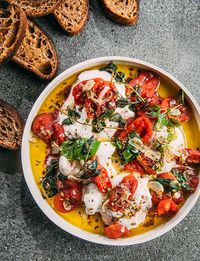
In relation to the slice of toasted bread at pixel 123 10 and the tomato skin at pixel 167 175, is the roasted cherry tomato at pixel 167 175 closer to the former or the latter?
the tomato skin at pixel 167 175

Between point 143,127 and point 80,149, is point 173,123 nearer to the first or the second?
point 143,127

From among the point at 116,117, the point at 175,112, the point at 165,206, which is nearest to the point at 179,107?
the point at 175,112

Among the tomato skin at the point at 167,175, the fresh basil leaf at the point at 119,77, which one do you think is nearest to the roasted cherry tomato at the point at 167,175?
the tomato skin at the point at 167,175

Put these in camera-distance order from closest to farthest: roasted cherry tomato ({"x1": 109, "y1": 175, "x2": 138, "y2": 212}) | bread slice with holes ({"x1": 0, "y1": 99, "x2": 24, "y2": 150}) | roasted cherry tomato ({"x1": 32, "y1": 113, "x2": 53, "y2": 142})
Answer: roasted cherry tomato ({"x1": 109, "y1": 175, "x2": 138, "y2": 212}), roasted cherry tomato ({"x1": 32, "y1": 113, "x2": 53, "y2": 142}), bread slice with holes ({"x1": 0, "y1": 99, "x2": 24, "y2": 150})

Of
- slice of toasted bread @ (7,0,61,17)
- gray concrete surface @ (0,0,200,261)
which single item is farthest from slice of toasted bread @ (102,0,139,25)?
slice of toasted bread @ (7,0,61,17)

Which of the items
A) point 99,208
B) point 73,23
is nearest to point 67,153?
point 99,208

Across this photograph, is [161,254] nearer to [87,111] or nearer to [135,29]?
[87,111]

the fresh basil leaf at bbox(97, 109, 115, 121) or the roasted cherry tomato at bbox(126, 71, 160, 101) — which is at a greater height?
the roasted cherry tomato at bbox(126, 71, 160, 101)

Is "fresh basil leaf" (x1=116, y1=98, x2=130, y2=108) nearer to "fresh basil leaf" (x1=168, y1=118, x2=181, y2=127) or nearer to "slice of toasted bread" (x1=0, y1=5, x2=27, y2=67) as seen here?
"fresh basil leaf" (x1=168, y1=118, x2=181, y2=127)
